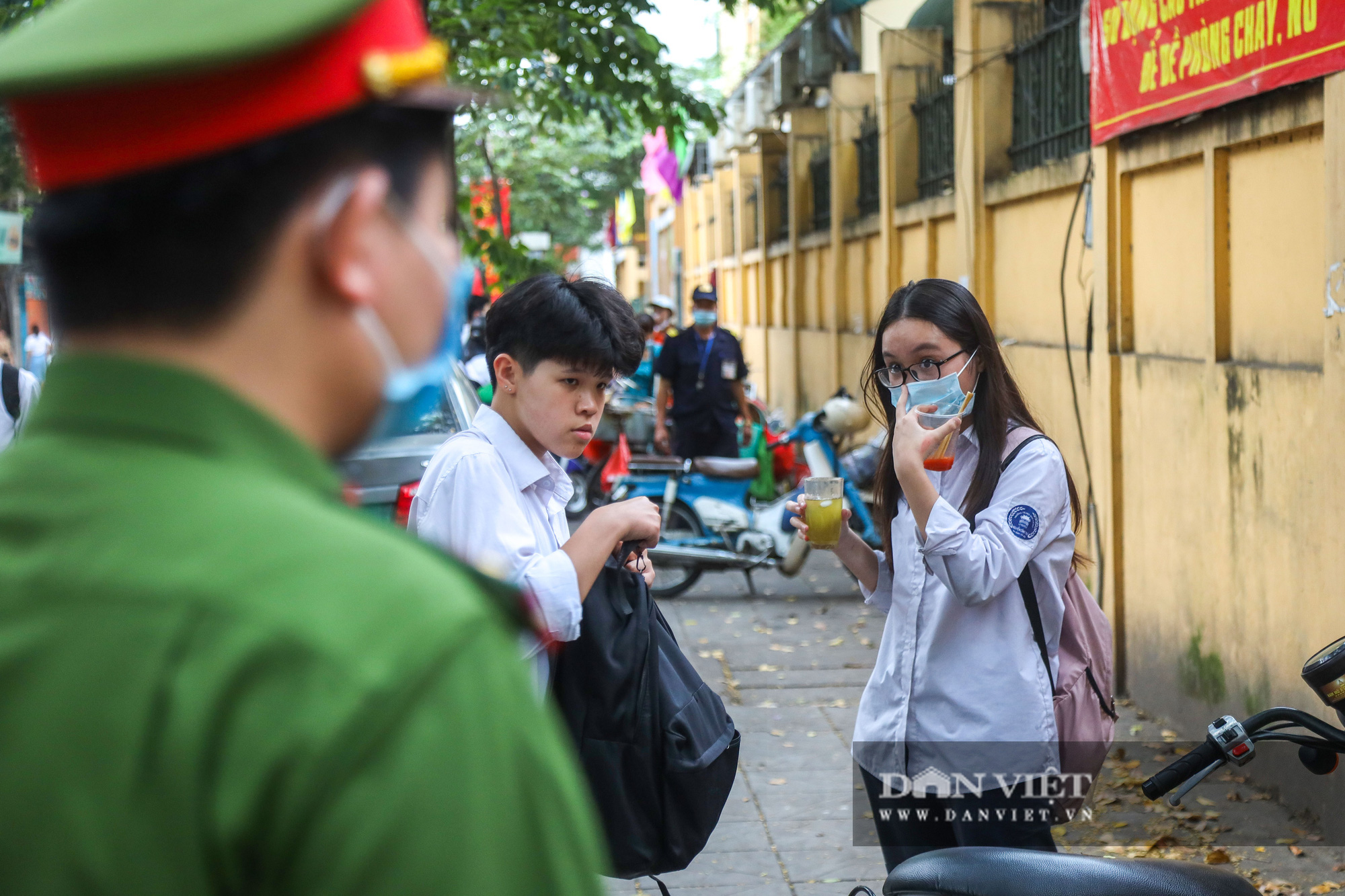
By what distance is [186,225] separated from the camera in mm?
853

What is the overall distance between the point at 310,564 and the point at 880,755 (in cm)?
→ 243

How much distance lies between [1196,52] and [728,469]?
443cm

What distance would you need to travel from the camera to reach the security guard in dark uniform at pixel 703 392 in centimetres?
1116

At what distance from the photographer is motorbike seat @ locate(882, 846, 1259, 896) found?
222 centimetres

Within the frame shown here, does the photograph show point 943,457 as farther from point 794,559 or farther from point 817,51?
point 817,51

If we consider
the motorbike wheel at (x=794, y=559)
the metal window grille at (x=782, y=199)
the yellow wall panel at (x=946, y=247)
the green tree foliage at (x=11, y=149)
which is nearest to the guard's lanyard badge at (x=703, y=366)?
the yellow wall panel at (x=946, y=247)

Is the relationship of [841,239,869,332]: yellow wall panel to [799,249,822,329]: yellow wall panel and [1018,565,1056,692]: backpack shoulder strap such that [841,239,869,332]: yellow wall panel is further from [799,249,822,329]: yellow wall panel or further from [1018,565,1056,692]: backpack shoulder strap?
[1018,565,1056,692]: backpack shoulder strap

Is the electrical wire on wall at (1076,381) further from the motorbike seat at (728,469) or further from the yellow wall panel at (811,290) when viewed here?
the yellow wall panel at (811,290)

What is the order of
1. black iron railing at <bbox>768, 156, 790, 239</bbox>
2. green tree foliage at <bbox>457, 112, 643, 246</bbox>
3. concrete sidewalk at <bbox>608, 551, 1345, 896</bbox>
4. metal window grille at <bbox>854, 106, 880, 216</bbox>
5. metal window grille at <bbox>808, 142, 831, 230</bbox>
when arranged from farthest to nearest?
green tree foliage at <bbox>457, 112, 643, 246</bbox> < black iron railing at <bbox>768, 156, 790, 239</bbox> < metal window grille at <bbox>808, 142, 831, 230</bbox> < metal window grille at <bbox>854, 106, 880, 216</bbox> < concrete sidewalk at <bbox>608, 551, 1345, 896</bbox>

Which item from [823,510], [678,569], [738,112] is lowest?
[678,569]

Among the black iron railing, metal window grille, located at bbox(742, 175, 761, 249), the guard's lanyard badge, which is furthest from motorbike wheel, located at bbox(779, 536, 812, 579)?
metal window grille, located at bbox(742, 175, 761, 249)

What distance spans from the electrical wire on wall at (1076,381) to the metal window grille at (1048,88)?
1.14 feet

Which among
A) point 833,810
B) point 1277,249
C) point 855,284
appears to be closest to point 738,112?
point 855,284

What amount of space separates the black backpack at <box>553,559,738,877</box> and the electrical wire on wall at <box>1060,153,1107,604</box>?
4.51 metres
